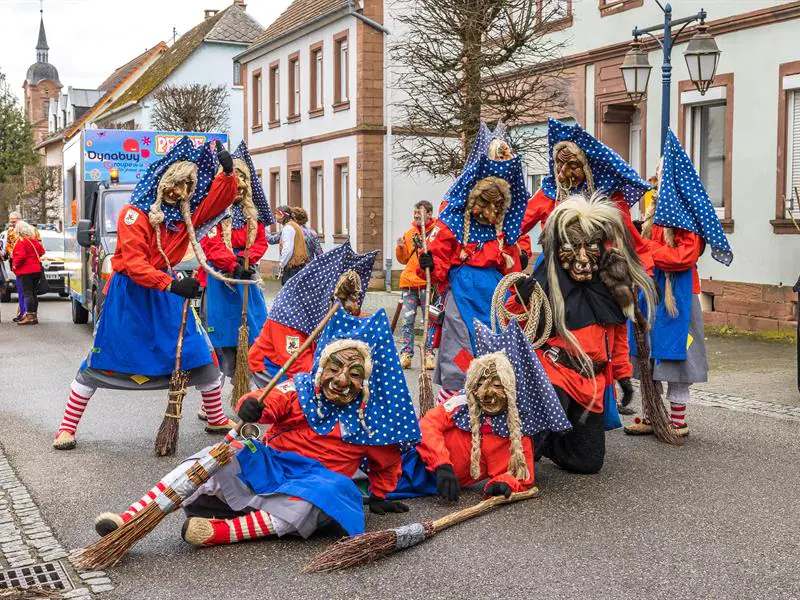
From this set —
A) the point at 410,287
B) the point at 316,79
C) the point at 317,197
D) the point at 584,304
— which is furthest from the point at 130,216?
the point at 316,79

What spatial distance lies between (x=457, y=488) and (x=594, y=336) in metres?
1.44

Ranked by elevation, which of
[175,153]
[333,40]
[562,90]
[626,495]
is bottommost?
[626,495]

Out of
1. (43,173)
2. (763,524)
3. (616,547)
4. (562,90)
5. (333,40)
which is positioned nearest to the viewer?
(616,547)

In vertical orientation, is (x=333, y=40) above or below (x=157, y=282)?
above

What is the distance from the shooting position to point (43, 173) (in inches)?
2480

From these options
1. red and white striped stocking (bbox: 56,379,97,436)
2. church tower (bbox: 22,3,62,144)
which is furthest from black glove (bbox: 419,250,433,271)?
church tower (bbox: 22,3,62,144)

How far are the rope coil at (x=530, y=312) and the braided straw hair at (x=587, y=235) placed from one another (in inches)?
2.1

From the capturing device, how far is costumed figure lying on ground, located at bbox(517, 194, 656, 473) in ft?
22.1

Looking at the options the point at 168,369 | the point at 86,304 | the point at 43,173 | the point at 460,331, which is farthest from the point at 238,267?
the point at 43,173

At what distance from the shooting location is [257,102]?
126ft

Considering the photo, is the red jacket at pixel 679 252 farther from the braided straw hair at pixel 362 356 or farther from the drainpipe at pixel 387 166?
the drainpipe at pixel 387 166

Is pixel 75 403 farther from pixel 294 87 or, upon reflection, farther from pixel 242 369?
pixel 294 87

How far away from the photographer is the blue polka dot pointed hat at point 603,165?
755cm

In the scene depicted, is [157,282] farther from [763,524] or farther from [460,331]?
[763,524]
